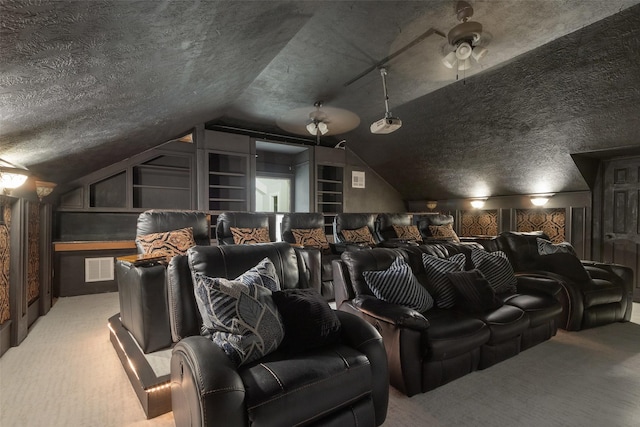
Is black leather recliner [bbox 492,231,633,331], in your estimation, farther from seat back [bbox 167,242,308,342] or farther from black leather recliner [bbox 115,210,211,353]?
black leather recliner [bbox 115,210,211,353]

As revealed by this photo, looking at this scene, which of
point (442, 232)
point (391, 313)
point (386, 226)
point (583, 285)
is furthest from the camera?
point (442, 232)

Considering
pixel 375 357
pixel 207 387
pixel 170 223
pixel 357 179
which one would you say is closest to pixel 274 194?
pixel 357 179

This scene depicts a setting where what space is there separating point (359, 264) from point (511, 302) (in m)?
1.31

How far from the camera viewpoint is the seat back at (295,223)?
4172 millimetres

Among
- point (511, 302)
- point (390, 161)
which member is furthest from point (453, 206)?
point (511, 302)

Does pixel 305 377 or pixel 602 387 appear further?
pixel 602 387

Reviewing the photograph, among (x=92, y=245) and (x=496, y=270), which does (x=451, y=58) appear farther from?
(x=92, y=245)

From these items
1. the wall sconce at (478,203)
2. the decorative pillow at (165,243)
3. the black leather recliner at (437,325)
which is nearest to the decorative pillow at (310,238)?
the decorative pillow at (165,243)

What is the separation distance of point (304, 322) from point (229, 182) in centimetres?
478

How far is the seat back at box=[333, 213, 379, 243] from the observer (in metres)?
4.56

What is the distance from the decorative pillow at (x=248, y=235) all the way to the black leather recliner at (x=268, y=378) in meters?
2.01

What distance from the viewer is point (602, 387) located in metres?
1.88

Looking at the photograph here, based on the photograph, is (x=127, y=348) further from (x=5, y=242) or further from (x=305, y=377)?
(x=305, y=377)

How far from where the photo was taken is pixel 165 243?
2.72 m
